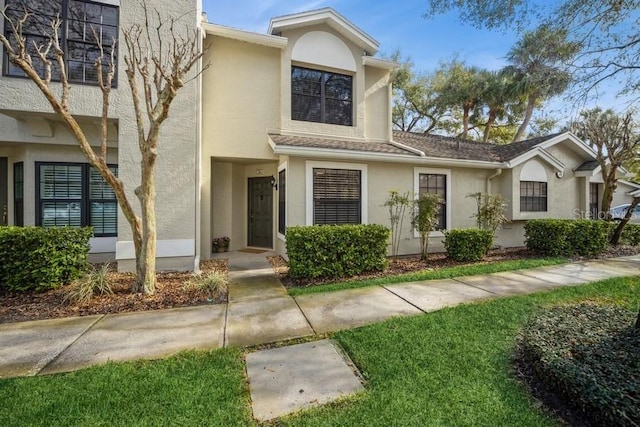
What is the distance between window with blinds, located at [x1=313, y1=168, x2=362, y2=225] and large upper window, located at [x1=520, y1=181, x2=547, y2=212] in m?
6.61

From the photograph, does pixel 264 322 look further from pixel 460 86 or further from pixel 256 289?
pixel 460 86

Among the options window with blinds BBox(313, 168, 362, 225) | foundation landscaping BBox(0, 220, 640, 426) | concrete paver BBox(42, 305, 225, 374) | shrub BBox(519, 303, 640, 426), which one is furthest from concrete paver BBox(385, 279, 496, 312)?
concrete paver BBox(42, 305, 225, 374)

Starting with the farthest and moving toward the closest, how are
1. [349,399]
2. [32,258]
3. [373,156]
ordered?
[373,156]
[32,258]
[349,399]

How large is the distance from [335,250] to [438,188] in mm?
5362

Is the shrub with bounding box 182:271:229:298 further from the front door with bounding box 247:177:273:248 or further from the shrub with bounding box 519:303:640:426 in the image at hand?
the shrub with bounding box 519:303:640:426

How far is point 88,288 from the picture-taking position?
5062 mm

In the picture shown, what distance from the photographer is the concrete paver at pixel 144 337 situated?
334cm

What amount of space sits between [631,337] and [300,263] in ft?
16.0

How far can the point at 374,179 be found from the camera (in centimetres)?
904

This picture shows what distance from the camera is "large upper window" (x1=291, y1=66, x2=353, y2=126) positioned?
373 inches

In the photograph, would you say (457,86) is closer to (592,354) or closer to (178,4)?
(178,4)

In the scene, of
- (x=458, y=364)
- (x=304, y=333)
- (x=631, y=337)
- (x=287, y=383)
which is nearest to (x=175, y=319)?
(x=304, y=333)

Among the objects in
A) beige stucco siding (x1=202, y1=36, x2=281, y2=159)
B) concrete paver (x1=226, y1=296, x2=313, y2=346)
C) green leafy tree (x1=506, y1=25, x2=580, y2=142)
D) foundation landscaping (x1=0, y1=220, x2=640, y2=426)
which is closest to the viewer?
foundation landscaping (x1=0, y1=220, x2=640, y2=426)

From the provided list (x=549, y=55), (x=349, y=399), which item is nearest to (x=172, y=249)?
(x=349, y=399)
